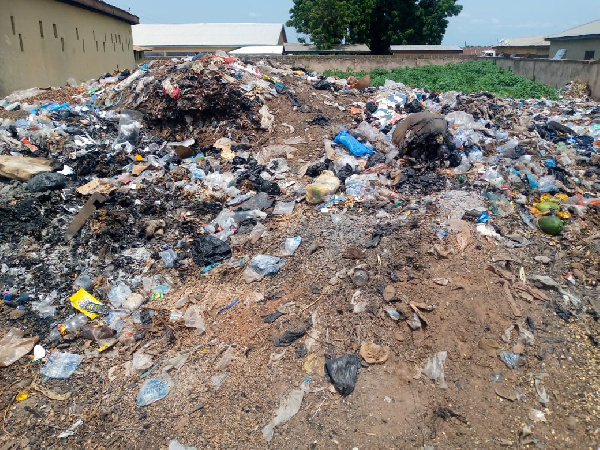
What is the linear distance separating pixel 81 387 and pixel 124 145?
397 cm

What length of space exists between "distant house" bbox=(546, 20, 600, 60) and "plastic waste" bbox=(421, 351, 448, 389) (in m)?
21.6

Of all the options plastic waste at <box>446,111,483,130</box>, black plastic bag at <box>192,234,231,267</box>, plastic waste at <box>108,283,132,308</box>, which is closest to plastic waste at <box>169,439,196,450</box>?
plastic waste at <box>108,283,132,308</box>

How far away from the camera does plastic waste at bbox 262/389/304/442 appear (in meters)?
2.76

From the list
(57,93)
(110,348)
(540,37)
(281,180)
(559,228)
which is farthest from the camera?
(540,37)

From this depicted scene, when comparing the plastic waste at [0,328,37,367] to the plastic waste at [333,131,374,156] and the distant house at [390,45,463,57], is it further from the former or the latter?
the distant house at [390,45,463,57]

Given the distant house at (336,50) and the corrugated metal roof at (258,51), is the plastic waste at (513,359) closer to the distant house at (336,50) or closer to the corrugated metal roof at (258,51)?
the corrugated metal roof at (258,51)

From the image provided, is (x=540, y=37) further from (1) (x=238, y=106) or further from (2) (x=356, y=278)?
(2) (x=356, y=278)

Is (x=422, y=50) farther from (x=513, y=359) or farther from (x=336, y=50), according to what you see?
(x=513, y=359)

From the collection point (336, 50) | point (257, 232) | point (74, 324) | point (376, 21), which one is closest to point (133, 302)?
point (74, 324)

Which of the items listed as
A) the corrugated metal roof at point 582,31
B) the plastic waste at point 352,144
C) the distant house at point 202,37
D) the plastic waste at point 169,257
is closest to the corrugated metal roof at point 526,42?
the corrugated metal roof at point 582,31

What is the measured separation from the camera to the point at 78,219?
4.46 metres

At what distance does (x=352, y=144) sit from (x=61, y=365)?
14.7 feet

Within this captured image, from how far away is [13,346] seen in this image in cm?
335

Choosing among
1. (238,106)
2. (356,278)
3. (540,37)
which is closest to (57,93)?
(238,106)
